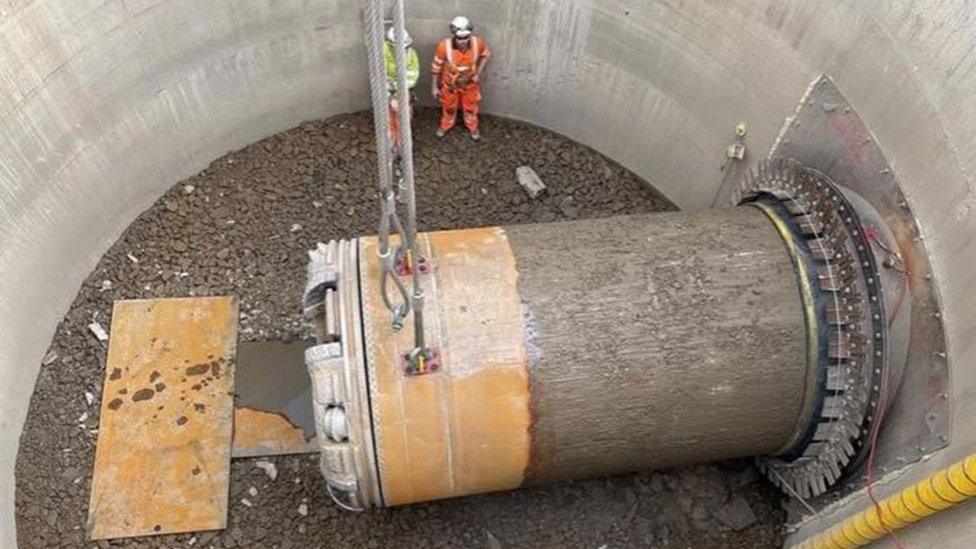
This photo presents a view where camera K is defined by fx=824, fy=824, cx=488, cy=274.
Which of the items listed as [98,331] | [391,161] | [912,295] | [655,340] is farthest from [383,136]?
[98,331]

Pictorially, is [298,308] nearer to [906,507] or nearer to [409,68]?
[409,68]

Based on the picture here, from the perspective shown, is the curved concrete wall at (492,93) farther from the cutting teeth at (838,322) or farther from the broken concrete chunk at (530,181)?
the broken concrete chunk at (530,181)

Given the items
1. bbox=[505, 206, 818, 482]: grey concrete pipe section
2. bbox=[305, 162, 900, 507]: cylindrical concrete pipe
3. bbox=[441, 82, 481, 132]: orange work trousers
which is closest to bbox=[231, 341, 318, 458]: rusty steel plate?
bbox=[305, 162, 900, 507]: cylindrical concrete pipe

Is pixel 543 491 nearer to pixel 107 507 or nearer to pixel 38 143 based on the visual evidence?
pixel 107 507

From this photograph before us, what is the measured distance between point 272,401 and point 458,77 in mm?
2618

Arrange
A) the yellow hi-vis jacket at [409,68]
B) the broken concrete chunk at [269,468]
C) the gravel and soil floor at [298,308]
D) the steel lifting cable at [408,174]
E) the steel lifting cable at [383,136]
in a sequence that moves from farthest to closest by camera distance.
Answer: the yellow hi-vis jacket at [409,68]
the broken concrete chunk at [269,468]
the gravel and soil floor at [298,308]
the steel lifting cable at [408,174]
the steel lifting cable at [383,136]

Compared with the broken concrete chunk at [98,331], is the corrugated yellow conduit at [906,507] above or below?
above

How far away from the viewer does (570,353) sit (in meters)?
3.84

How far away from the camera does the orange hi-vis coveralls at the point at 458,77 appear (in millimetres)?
5867

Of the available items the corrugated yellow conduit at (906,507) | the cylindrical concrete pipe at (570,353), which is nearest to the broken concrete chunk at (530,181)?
the cylindrical concrete pipe at (570,353)

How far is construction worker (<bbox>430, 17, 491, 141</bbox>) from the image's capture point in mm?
5817

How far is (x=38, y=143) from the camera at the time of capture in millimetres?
4895

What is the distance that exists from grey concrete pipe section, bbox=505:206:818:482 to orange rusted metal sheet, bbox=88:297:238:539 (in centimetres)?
215

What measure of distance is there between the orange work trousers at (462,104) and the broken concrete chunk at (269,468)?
2.85 m
